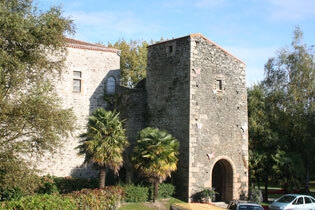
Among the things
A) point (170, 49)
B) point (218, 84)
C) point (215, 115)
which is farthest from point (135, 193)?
point (170, 49)

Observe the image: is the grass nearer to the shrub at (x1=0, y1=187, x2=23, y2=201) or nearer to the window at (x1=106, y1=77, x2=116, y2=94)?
the shrub at (x1=0, y1=187, x2=23, y2=201)

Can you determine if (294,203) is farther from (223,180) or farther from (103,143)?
(103,143)

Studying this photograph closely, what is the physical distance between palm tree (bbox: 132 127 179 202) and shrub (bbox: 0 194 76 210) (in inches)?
199

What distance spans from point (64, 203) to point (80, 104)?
10.7m

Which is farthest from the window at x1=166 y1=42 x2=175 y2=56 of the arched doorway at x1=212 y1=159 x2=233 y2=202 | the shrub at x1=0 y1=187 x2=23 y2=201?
the shrub at x1=0 y1=187 x2=23 y2=201

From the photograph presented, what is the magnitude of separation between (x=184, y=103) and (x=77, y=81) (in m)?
7.49

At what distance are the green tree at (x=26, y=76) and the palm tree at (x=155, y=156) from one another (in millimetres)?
6011

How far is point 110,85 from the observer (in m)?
26.2

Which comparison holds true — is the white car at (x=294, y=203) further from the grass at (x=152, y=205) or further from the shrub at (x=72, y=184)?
the shrub at (x=72, y=184)

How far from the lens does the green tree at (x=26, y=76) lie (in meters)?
13.2

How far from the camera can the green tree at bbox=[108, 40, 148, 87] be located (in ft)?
128

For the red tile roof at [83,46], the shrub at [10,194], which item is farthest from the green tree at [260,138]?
the shrub at [10,194]

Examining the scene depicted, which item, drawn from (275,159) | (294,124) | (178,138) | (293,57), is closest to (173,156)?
(178,138)

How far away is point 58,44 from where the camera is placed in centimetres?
1461
